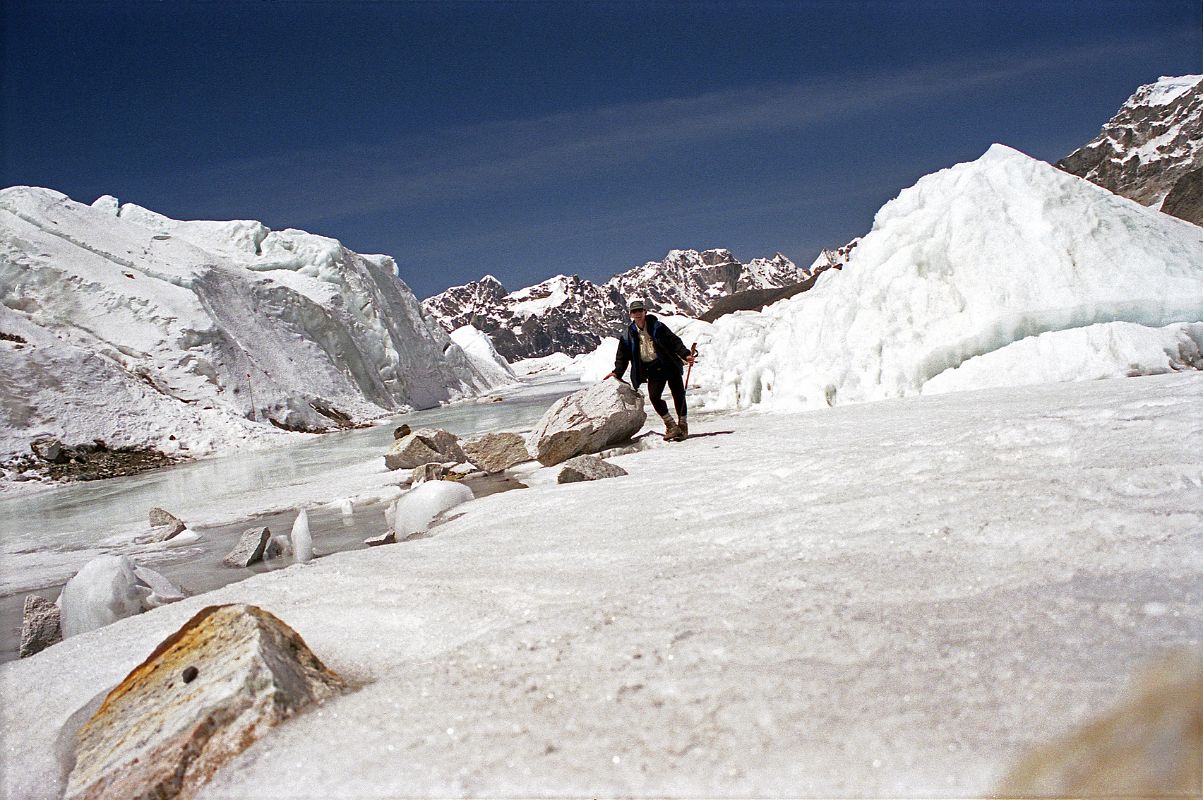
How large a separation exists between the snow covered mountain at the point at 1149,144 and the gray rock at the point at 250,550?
166646 millimetres

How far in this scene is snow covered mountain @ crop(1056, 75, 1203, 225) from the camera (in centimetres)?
15075

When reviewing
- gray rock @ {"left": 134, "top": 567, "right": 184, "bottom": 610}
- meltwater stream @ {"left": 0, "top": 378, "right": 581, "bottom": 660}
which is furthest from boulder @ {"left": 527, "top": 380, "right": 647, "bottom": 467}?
gray rock @ {"left": 134, "top": 567, "right": 184, "bottom": 610}

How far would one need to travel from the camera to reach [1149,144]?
170 m

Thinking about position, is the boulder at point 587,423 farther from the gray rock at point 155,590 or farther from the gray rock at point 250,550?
the gray rock at point 155,590

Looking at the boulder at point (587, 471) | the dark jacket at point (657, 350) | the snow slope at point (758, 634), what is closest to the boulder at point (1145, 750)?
the snow slope at point (758, 634)

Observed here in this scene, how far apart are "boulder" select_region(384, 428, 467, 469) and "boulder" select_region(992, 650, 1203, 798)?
9.14 metres

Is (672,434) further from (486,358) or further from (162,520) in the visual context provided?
(486,358)

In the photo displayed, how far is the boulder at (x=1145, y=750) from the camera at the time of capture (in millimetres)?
719

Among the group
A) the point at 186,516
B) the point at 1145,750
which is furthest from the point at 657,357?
the point at 1145,750

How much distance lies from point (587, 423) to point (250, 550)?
3.73m

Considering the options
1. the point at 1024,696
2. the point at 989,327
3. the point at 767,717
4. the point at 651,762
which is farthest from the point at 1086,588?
the point at 989,327

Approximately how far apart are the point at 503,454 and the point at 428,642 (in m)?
6.28

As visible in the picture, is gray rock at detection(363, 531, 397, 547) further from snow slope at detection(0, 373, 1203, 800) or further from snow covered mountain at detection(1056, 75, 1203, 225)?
snow covered mountain at detection(1056, 75, 1203, 225)

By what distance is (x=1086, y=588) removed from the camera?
189 cm
